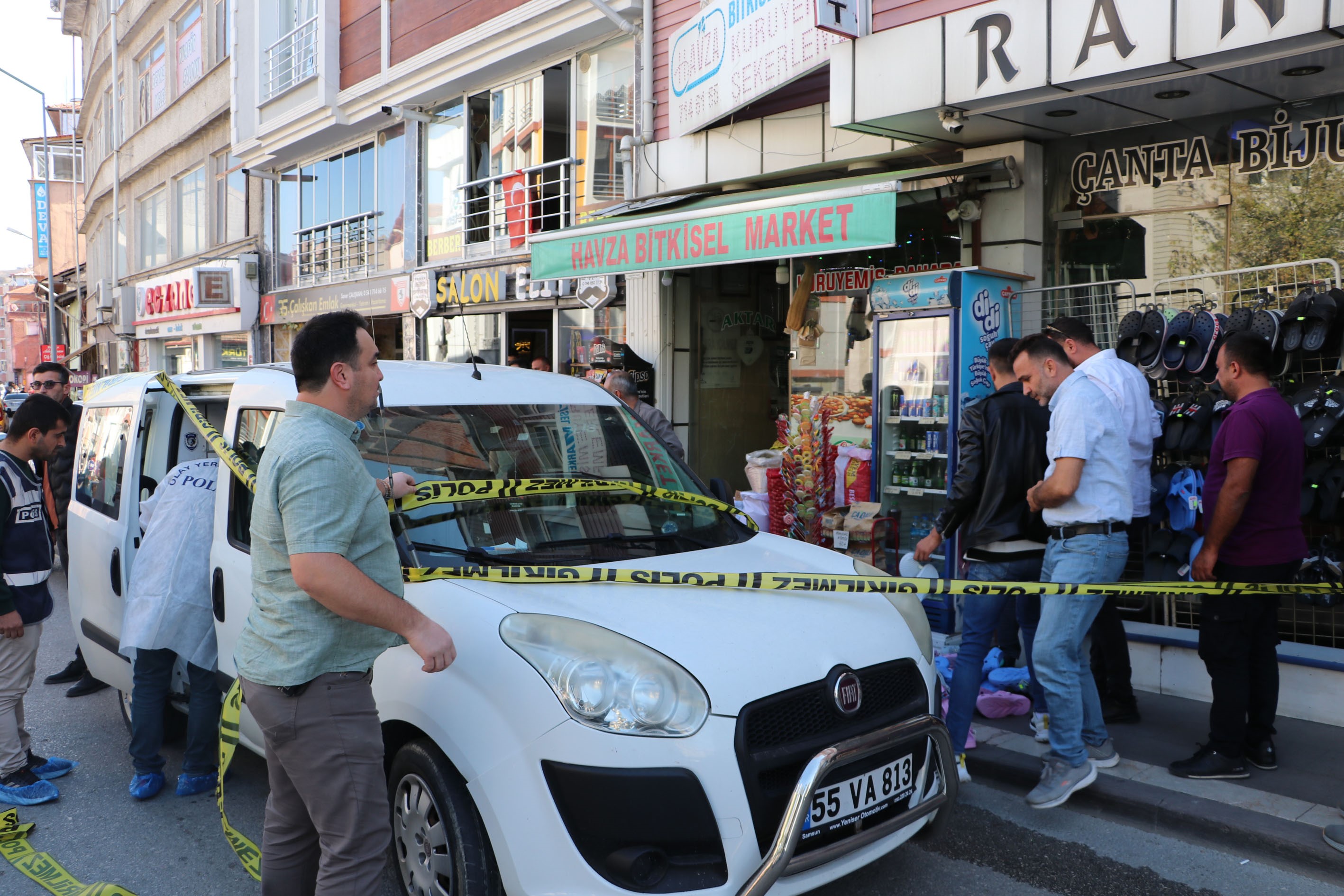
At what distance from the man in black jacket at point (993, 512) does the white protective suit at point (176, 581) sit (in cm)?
306

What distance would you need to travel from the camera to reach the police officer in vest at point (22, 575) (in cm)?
435

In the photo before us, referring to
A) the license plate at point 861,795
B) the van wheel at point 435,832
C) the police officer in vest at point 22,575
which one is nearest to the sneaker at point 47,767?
the police officer in vest at point 22,575

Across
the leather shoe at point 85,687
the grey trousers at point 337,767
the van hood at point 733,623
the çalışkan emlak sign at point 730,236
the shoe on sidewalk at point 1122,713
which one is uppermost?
the çalışkan emlak sign at point 730,236

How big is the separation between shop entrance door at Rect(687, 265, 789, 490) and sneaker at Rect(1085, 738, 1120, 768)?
6.31m

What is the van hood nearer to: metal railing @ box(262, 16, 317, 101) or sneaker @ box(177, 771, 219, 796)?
sneaker @ box(177, 771, 219, 796)

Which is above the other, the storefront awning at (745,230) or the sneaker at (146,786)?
the storefront awning at (745,230)

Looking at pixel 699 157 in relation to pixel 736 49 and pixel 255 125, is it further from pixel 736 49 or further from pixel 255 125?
pixel 255 125

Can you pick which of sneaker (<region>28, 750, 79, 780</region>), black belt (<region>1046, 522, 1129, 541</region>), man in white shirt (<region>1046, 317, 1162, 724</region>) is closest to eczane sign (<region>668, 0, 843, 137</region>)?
man in white shirt (<region>1046, 317, 1162, 724</region>)

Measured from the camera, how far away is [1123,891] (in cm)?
356

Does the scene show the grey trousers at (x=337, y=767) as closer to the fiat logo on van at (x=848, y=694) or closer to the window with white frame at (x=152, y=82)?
the fiat logo on van at (x=848, y=694)

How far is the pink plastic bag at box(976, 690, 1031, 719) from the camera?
5.27 metres

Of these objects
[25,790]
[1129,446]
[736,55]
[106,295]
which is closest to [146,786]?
[25,790]

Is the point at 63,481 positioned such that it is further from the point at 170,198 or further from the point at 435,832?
the point at 170,198

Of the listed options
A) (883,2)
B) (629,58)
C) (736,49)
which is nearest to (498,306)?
(629,58)
